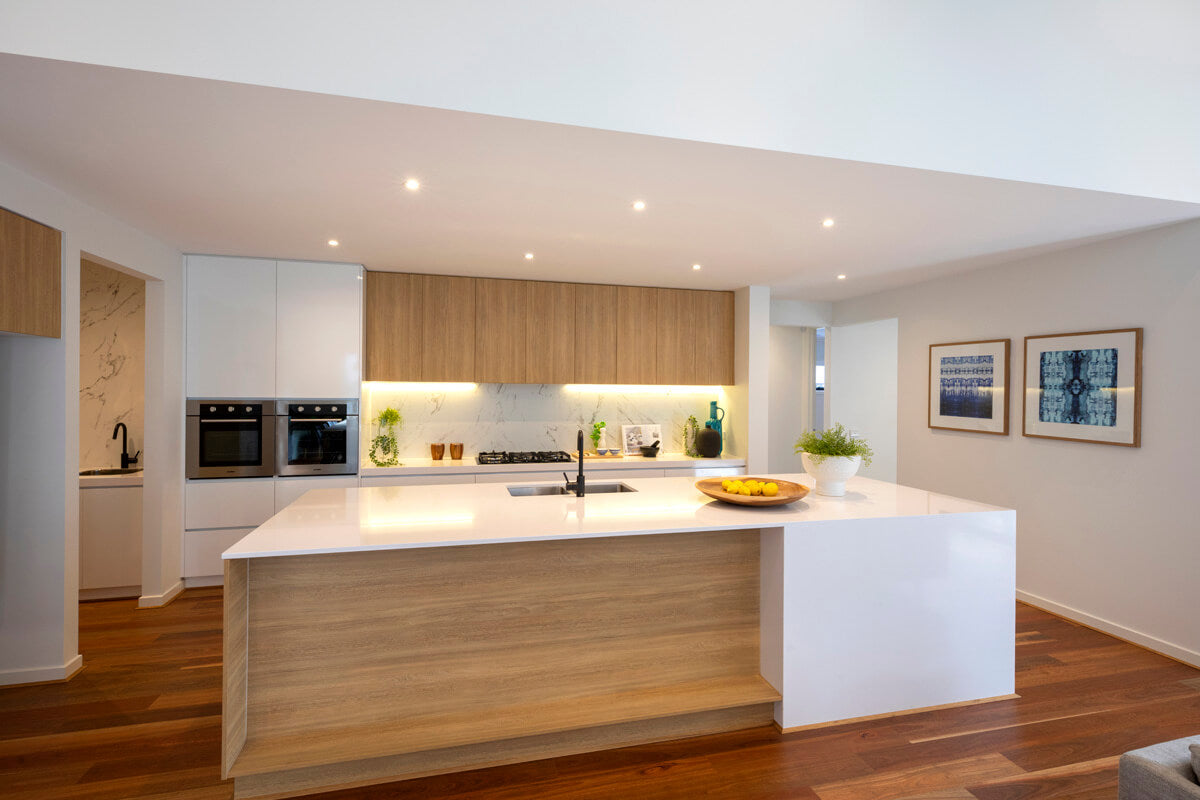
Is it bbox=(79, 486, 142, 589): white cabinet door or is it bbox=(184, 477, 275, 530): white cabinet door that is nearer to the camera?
bbox=(79, 486, 142, 589): white cabinet door

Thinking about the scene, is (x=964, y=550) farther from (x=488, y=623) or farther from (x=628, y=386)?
(x=628, y=386)

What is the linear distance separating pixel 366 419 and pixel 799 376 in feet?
15.8

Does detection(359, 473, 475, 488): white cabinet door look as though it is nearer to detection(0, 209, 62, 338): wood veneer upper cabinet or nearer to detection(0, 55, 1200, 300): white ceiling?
detection(0, 55, 1200, 300): white ceiling

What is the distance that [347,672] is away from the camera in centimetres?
233

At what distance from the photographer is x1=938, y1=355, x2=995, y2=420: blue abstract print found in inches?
174

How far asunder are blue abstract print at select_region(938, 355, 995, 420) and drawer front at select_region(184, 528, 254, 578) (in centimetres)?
545

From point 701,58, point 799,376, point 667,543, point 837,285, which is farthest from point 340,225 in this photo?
point 799,376

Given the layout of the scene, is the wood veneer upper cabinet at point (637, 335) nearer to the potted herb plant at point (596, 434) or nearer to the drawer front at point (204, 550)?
the potted herb plant at point (596, 434)

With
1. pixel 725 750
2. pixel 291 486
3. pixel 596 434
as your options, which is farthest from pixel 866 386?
pixel 291 486

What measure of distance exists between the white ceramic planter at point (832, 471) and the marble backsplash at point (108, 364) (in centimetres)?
466

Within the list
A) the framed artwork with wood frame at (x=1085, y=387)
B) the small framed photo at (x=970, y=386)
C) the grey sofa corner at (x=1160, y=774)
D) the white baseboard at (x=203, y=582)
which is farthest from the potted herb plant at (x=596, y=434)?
the grey sofa corner at (x=1160, y=774)

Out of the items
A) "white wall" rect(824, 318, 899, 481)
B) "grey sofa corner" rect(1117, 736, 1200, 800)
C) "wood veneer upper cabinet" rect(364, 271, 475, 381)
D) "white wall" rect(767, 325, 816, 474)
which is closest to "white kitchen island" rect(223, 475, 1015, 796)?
"grey sofa corner" rect(1117, 736, 1200, 800)

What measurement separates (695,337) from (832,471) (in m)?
2.58

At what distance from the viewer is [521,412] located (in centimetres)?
537
